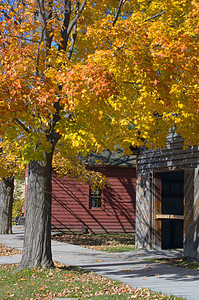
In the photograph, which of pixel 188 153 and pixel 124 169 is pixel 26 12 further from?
pixel 124 169

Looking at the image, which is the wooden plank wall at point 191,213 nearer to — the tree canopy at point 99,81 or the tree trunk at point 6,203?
the tree canopy at point 99,81

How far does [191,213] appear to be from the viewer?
13.4 meters

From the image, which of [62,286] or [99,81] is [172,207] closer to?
[62,286]

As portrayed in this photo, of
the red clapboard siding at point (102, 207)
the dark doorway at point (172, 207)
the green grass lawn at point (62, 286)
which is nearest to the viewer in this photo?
the green grass lawn at point (62, 286)

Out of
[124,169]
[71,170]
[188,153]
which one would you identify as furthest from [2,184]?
[188,153]

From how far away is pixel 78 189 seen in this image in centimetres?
2419

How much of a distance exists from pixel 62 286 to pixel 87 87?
4214 millimetres

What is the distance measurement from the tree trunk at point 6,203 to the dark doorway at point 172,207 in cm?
798

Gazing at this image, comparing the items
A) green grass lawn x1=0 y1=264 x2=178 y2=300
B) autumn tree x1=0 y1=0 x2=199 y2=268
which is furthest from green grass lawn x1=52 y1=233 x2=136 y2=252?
autumn tree x1=0 y1=0 x2=199 y2=268

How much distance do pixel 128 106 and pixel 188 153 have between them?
4.42 metres

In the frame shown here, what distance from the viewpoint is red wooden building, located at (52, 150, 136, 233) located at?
23.9m

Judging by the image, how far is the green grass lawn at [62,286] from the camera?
805 centimetres

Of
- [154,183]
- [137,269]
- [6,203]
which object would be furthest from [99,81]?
[6,203]

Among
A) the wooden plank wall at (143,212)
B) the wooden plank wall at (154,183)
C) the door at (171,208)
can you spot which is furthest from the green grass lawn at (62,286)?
the door at (171,208)
